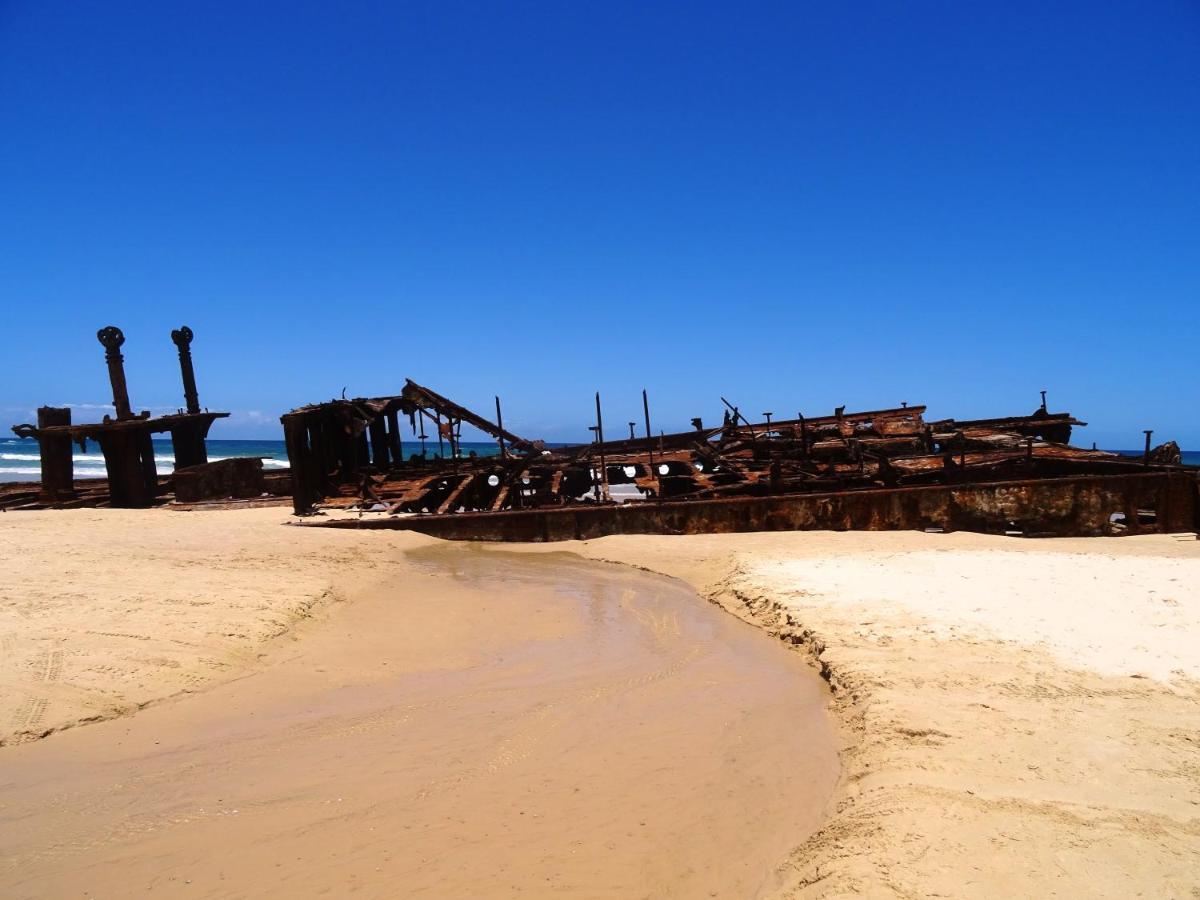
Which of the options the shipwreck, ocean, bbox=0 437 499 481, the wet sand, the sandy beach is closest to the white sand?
the sandy beach

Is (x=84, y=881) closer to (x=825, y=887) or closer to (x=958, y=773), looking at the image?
(x=825, y=887)

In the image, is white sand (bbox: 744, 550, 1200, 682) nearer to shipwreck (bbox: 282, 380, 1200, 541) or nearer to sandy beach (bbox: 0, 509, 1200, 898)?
sandy beach (bbox: 0, 509, 1200, 898)

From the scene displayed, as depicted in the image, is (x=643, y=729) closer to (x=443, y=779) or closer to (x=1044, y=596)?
(x=443, y=779)

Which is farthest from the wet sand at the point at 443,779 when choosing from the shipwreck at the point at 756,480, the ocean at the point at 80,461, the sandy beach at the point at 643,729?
the ocean at the point at 80,461

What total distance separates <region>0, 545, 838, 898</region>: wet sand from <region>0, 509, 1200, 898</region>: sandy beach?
0.07 ft

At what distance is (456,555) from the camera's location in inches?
471

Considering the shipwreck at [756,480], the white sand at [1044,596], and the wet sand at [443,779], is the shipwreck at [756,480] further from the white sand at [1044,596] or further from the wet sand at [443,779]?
the wet sand at [443,779]

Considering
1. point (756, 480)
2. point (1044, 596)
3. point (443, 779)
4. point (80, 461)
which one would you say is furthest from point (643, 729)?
point (80, 461)

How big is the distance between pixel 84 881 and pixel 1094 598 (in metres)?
7.71

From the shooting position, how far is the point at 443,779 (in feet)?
14.1

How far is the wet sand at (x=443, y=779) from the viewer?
3453 mm

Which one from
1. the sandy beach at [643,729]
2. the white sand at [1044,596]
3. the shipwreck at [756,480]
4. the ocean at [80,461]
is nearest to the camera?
the sandy beach at [643,729]

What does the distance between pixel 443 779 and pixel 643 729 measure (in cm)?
140

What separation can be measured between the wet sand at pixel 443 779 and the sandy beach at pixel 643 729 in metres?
0.02
